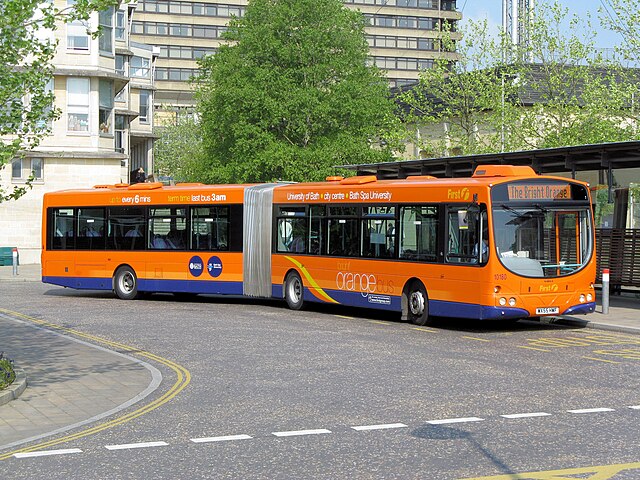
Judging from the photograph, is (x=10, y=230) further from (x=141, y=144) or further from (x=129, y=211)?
(x=141, y=144)

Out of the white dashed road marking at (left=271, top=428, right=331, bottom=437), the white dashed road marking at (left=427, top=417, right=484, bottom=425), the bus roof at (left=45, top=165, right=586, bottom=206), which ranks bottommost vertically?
the white dashed road marking at (left=271, top=428, right=331, bottom=437)

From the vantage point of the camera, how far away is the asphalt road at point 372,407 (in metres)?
8.97

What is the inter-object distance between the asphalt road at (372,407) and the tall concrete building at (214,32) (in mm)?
102235

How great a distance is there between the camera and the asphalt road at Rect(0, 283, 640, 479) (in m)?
8.97

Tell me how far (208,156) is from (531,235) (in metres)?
42.4

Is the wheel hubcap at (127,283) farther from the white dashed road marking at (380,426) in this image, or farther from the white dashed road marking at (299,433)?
the white dashed road marking at (299,433)

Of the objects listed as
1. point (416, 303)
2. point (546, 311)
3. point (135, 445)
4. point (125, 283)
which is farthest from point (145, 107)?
point (135, 445)

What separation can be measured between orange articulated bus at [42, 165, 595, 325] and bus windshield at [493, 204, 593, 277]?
3 cm

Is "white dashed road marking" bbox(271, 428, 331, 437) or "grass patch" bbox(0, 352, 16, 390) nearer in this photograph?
"white dashed road marking" bbox(271, 428, 331, 437)

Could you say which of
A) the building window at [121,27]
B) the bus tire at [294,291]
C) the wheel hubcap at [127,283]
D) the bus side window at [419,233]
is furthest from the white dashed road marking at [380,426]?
the building window at [121,27]

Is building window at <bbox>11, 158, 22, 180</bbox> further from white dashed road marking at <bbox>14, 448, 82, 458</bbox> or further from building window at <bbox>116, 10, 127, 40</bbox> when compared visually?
white dashed road marking at <bbox>14, 448, 82, 458</bbox>

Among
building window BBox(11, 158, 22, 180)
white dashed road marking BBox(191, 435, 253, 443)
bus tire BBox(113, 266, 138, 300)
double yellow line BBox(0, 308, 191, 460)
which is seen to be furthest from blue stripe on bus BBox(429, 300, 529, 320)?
building window BBox(11, 158, 22, 180)

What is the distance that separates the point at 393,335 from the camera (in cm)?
2038

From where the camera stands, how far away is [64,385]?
540 inches
